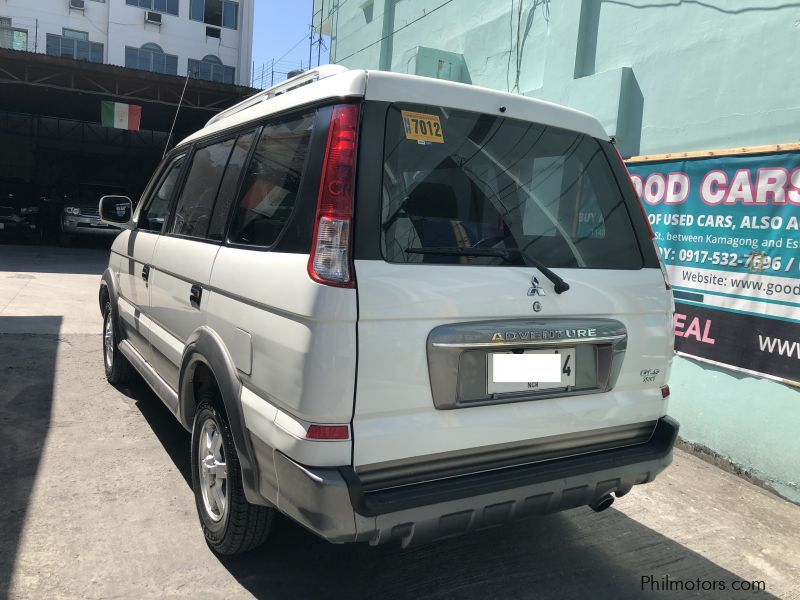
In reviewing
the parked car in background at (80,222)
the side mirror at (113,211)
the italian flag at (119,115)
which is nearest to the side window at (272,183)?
the side mirror at (113,211)

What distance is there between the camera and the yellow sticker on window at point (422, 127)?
2.22m

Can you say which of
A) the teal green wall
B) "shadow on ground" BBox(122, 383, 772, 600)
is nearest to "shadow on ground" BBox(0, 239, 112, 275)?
the teal green wall

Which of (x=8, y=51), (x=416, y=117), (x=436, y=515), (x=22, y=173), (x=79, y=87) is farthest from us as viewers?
(x=22, y=173)

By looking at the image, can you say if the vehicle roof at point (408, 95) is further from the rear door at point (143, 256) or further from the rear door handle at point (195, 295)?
the rear door at point (143, 256)

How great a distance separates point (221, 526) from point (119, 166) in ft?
90.9

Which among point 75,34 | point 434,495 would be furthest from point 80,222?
point 434,495

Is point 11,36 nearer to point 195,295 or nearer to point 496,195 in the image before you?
point 195,295

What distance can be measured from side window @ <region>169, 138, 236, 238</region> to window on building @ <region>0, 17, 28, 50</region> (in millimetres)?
27687

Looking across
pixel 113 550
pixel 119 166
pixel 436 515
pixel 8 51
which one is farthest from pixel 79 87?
pixel 436 515

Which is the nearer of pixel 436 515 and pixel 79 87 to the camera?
pixel 436 515

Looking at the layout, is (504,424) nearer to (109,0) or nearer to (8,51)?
(8,51)

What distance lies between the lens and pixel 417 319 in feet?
6.85

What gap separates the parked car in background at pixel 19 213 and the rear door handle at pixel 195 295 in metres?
17.5

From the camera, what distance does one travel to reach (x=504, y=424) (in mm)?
2285
